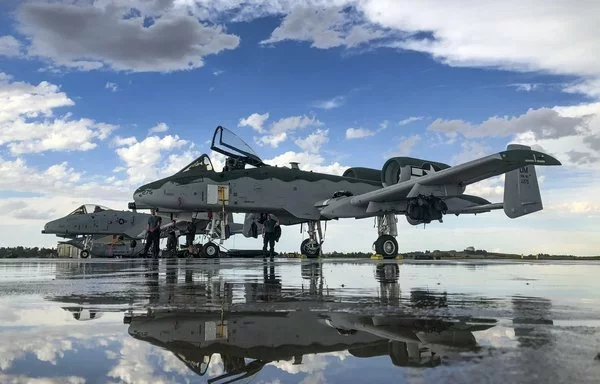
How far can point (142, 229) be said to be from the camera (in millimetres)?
34656

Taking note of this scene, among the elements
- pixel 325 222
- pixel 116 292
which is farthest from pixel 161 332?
pixel 325 222

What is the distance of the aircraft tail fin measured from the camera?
17359 mm

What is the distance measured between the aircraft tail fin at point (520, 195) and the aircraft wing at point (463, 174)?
3.67 meters

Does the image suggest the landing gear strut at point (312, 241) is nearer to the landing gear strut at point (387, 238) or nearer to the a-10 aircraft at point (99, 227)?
the landing gear strut at point (387, 238)

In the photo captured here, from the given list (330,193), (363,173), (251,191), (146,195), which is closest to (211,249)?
(251,191)

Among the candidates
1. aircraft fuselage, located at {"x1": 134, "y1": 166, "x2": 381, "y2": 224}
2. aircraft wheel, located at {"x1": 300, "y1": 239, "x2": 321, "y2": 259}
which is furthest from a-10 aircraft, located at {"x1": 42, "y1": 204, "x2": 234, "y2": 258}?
aircraft wheel, located at {"x1": 300, "y1": 239, "x2": 321, "y2": 259}

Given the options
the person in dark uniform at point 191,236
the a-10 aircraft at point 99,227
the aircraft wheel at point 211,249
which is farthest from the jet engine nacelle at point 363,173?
the a-10 aircraft at point 99,227

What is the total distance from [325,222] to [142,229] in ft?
60.2

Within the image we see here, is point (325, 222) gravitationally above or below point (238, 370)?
above

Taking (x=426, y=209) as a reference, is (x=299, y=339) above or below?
below

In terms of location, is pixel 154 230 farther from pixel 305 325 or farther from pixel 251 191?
pixel 305 325

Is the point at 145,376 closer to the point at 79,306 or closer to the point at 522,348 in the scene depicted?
the point at 522,348

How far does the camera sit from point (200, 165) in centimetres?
1988

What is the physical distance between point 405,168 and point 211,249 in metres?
8.59
